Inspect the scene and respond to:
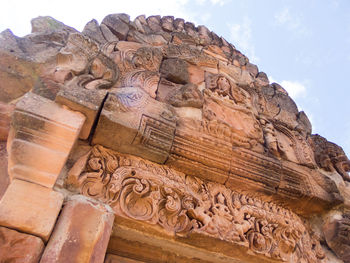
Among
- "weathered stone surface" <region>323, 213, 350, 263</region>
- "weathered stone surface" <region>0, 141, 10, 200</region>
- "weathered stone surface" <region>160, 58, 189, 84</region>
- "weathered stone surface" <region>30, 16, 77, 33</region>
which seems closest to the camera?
"weathered stone surface" <region>0, 141, 10, 200</region>

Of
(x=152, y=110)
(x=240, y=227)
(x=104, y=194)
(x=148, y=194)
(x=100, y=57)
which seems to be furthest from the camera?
(x=100, y=57)

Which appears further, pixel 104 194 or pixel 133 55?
pixel 133 55

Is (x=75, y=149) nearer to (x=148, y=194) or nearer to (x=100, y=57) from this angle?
(x=148, y=194)

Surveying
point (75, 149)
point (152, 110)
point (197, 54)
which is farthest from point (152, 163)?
point (197, 54)

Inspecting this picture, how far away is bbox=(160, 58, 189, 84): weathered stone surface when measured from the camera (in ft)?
11.0

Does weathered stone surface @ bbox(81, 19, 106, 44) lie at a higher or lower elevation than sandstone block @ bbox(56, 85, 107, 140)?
higher

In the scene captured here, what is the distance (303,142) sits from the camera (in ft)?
11.6

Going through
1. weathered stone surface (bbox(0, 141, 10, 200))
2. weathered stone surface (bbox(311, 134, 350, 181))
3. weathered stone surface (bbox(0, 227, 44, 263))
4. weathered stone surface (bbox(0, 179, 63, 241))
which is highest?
Result: weathered stone surface (bbox(311, 134, 350, 181))

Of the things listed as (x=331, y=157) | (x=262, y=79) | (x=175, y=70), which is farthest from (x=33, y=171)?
(x=262, y=79)

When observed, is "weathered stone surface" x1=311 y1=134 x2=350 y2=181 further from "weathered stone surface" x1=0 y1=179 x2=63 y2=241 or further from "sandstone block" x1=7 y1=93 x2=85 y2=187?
"weathered stone surface" x1=0 y1=179 x2=63 y2=241

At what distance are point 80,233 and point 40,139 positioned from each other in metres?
0.71

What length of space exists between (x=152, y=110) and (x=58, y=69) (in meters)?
0.96

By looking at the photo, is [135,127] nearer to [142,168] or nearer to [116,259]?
[142,168]

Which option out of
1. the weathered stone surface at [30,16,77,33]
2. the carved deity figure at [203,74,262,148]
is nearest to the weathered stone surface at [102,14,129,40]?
the weathered stone surface at [30,16,77,33]
